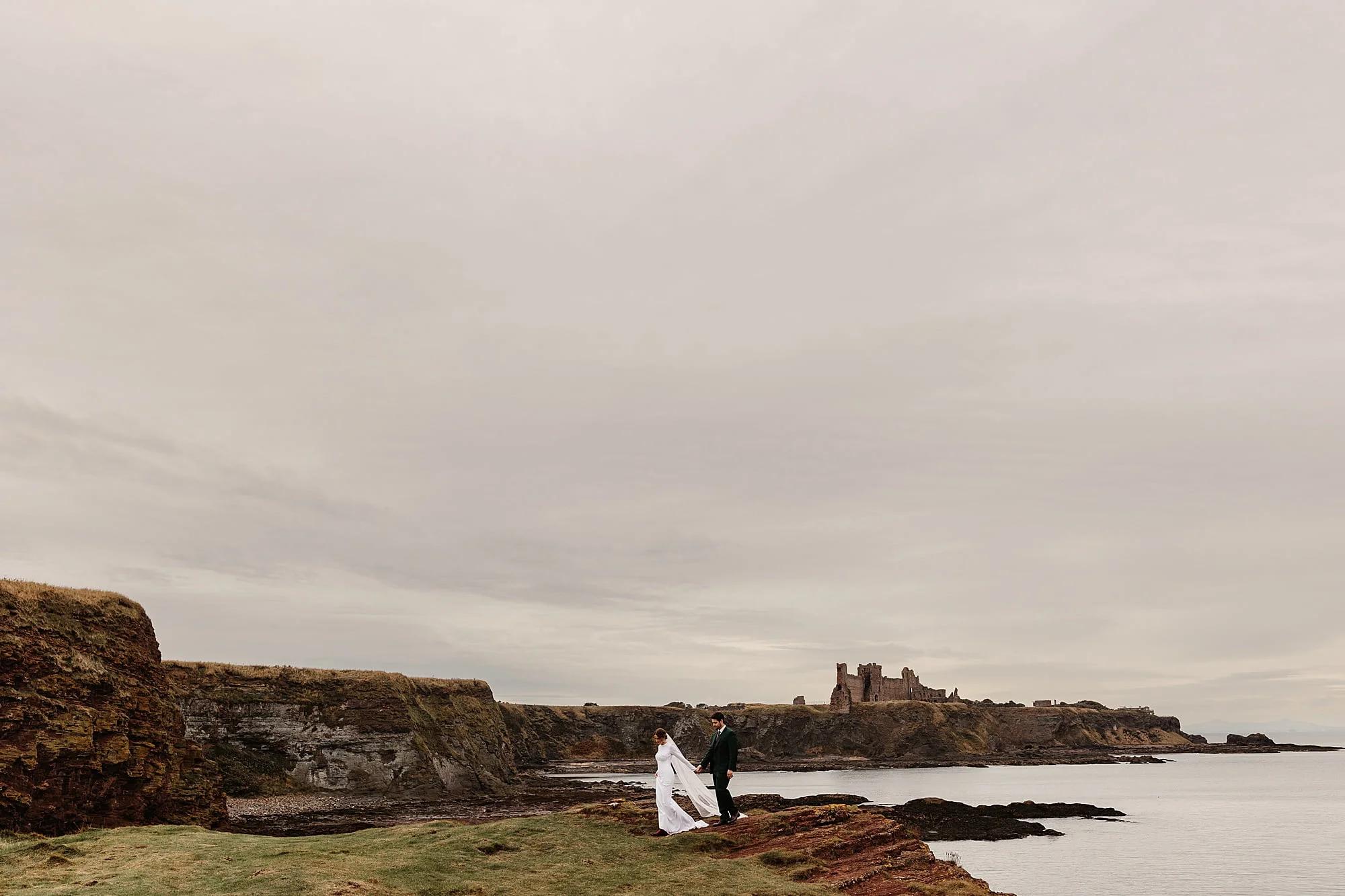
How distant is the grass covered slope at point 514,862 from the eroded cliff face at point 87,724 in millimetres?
7622

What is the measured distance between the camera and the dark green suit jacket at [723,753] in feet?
75.9

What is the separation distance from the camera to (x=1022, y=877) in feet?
149

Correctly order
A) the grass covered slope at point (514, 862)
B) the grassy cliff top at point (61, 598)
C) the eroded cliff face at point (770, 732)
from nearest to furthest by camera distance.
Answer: the grass covered slope at point (514, 862) → the grassy cliff top at point (61, 598) → the eroded cliff face at point (770, 732)

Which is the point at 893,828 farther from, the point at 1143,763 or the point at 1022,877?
the point at 1143,763

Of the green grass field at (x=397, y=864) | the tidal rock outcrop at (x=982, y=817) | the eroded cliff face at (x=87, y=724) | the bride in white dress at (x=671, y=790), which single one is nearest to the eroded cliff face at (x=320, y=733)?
the eroded cliff face at (x=87, y=724)

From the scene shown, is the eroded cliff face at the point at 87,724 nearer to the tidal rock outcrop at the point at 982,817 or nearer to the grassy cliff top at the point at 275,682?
the grassy cliff top at the point at 275,682

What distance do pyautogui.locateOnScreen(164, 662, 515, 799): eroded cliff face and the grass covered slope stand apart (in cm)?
4773

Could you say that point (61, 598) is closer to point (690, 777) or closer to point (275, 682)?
point (690, 777)

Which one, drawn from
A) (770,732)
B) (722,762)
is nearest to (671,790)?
Result: (722,762)

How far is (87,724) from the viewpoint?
34500mm

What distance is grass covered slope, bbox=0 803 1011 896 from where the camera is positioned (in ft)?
58.3

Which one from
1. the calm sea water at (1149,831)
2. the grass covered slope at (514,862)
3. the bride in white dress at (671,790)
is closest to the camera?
the grass covered slope at (514,862)

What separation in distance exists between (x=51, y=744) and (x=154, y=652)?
33.3 ft

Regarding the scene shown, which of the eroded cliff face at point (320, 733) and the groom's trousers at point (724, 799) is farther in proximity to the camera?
the eroded cliff face at point (320, 733)
